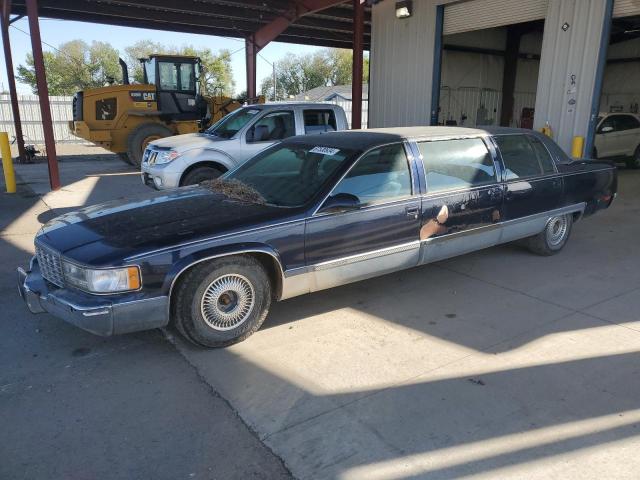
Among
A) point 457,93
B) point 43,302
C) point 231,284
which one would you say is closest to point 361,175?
point 231,284

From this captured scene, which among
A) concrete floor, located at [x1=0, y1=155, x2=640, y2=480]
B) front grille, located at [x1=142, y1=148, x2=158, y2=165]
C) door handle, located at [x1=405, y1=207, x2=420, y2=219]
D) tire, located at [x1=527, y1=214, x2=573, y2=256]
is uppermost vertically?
front grille, located at [x1=142, y1=148, x2=158, y2=165]

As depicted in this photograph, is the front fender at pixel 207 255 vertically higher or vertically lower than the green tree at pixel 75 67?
lower

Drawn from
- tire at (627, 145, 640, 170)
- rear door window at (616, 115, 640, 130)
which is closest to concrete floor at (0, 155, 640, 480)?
rear door window at (616, 115, 640, 130)

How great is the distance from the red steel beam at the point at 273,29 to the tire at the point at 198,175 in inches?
256

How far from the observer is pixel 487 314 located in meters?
4.47

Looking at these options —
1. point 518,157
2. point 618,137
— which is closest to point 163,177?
point 518,157

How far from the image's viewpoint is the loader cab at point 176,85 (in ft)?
48.8

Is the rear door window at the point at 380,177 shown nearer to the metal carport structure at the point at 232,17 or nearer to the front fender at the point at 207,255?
the front fender at the point at 207,255

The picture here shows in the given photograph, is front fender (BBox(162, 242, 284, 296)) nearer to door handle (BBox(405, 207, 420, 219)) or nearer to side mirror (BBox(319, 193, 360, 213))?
side mirror (BBox(319, 193, 360, 213))

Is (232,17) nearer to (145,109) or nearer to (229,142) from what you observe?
(145,109)

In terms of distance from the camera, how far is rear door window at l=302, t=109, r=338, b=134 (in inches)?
355

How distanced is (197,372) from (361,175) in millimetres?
2082

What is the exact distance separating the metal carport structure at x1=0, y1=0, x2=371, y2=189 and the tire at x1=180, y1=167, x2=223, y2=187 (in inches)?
233

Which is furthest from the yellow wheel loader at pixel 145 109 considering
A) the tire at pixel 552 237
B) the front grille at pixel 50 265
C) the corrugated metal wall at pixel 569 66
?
the tire at pixel 552 237
